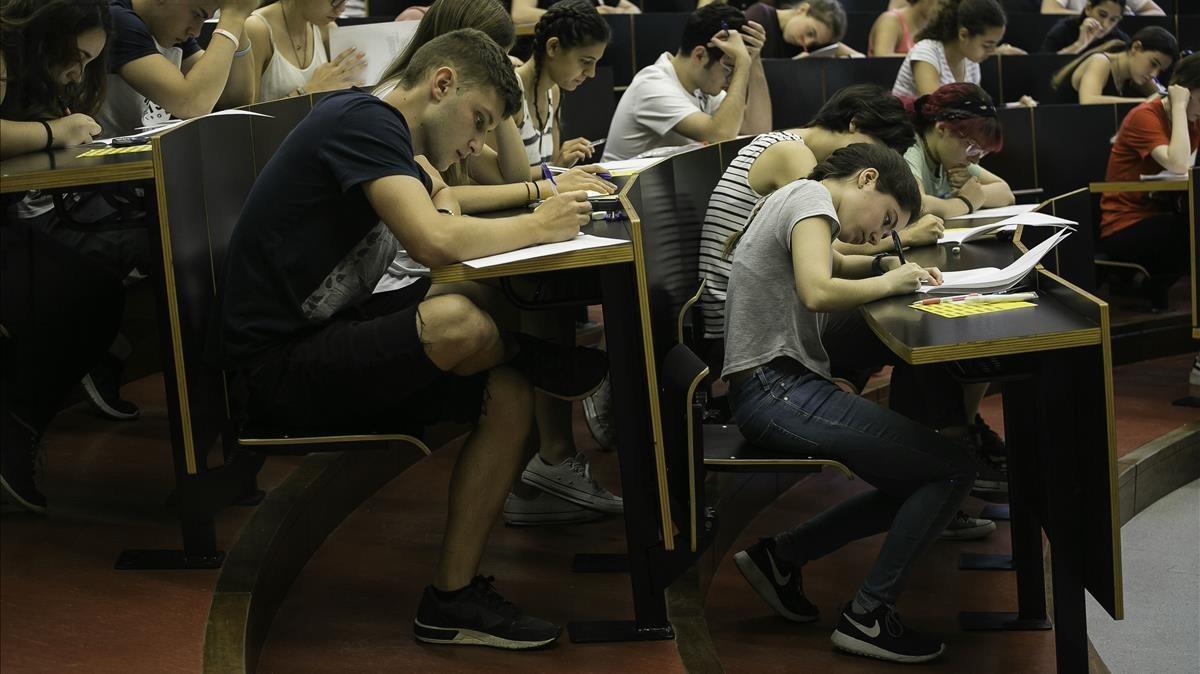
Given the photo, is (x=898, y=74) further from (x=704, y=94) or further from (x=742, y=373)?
(x=742, y=373)

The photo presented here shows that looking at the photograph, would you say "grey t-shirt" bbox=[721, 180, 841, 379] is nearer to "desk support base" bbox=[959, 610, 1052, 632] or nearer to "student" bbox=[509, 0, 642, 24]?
"desk support base" bbox=[959, 610, 1052, 632]

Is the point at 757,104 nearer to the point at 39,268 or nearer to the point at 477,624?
the point at 39,268

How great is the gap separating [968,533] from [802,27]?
9.48 ft

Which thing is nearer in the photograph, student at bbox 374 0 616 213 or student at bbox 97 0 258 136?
student at bbox 374 0 616 213

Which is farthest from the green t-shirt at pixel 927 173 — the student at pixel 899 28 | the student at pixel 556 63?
the student at pixel 899 28

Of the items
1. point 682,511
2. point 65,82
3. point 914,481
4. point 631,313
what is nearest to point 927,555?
point 914,481

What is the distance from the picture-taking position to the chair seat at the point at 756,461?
225cm

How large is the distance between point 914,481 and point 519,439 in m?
0.69

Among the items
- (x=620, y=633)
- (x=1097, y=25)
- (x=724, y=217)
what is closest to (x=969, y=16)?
(x=1097, y=25)

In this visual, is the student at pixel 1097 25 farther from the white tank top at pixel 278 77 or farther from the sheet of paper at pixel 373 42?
the white tank top at pixel 278 77

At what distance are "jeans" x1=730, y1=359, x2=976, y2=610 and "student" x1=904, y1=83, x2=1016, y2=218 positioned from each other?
3.68 ft

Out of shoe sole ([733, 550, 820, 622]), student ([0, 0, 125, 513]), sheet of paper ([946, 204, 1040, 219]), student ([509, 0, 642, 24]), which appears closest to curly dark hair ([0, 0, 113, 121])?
student ([0, 0, 125, 513])

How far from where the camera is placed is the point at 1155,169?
14.5 feet

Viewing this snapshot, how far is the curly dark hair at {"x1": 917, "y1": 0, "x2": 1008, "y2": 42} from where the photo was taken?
14.8 feet
